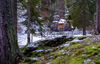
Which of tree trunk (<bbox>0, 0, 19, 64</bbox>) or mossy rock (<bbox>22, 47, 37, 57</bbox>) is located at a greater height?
tree trunk (<bbox>0, 0, 19, 64</bbox>)

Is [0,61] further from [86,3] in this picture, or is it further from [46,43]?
[86,3]

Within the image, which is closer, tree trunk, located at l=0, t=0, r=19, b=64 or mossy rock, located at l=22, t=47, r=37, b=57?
tree trunk, located at l=0, t=0, r=19, b=64

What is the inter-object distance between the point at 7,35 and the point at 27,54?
8.24 ft

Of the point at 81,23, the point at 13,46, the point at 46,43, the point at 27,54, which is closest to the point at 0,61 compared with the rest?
the point at 13,46

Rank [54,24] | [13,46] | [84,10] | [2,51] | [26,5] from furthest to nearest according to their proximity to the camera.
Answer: [54,24] → [84,10] → [26,5] → [13,46] → [2,51]

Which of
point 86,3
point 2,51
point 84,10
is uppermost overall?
point 86,3

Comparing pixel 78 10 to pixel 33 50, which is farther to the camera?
pixel 78 10

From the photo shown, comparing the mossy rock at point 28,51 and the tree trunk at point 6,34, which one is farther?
the mossy rock at point 28,51

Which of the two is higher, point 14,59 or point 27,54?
point 14,59

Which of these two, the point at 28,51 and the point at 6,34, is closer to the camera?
the point at 6,34

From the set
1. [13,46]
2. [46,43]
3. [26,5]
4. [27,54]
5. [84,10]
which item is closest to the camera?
[13,46]

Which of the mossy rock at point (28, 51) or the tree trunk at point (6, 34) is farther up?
the tree trunk at point (6, 34)

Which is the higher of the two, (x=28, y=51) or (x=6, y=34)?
(x=6, y=34)

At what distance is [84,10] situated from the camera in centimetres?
1285
